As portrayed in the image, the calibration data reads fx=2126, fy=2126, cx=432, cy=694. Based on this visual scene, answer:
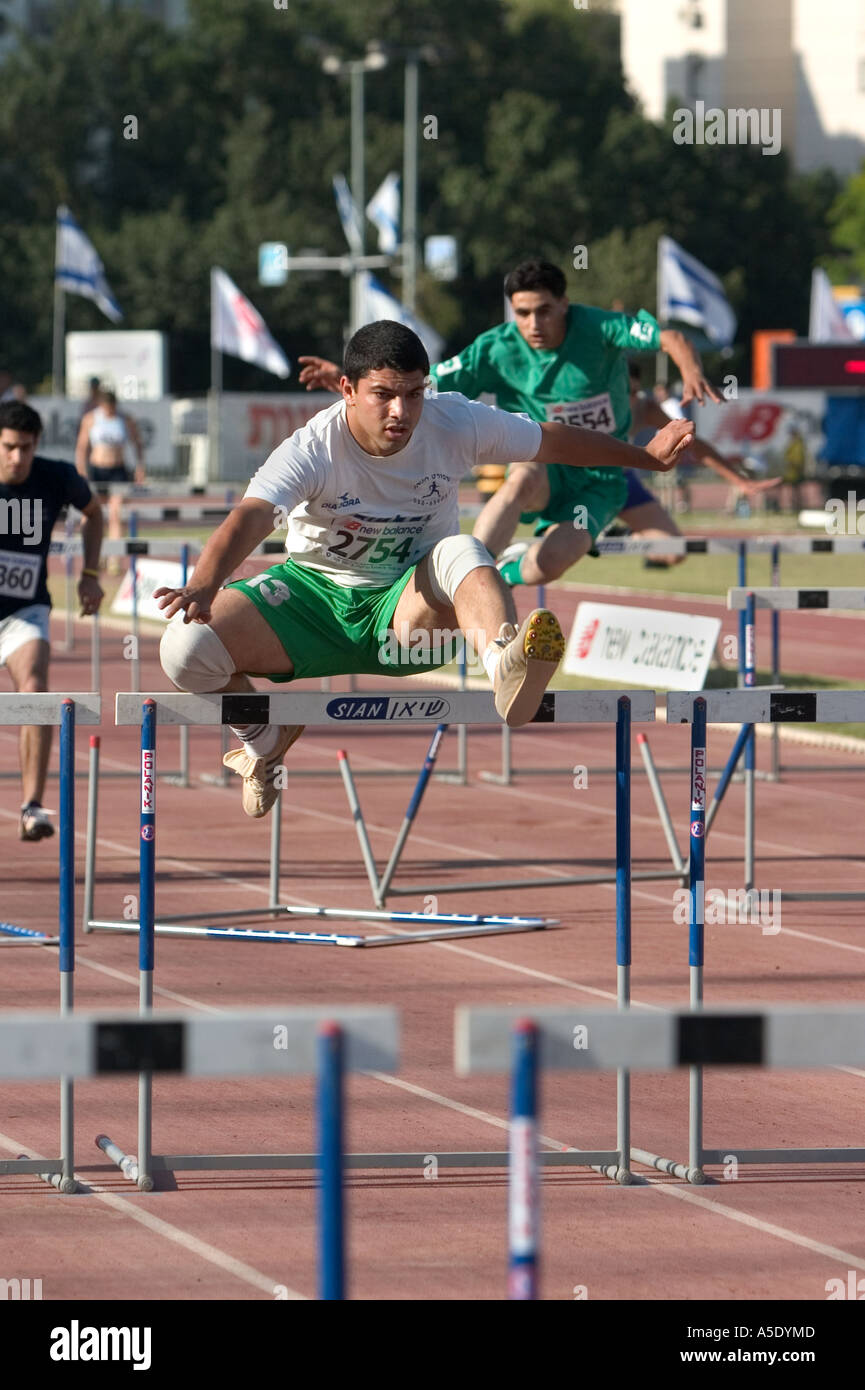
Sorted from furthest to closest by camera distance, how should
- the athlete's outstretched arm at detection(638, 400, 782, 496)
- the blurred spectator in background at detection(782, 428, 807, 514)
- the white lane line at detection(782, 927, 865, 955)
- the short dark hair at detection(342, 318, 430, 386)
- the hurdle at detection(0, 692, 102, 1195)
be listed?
the blurred spectator in background at detection(782, 428, 807, 514), the athlete's outstretched arm at detection(638, 400, 782, 496), the white lane line at detection(782, 927, 865, 955), the short dark hair at detection(342, 318, 430, 386), the hurdle at detection(0, 692, 102, 1195)

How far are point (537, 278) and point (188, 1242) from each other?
18.4ft

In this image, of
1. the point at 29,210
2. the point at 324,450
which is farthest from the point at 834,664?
the point at 29,210

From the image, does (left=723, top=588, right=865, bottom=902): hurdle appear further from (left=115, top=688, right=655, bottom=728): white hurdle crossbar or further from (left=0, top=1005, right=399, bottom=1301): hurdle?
(left=0, top=1005, right=399, bottom=1301): hurdle

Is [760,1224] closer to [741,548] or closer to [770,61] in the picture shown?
[741,548]

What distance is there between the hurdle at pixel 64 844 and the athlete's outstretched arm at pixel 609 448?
5.73 ft

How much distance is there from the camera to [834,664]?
17625mm

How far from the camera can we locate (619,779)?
583 centimetres

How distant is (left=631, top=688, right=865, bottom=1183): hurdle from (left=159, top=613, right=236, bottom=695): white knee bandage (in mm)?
1360

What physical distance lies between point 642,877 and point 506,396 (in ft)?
7.56

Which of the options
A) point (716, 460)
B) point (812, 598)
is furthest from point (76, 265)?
point (812, 598)

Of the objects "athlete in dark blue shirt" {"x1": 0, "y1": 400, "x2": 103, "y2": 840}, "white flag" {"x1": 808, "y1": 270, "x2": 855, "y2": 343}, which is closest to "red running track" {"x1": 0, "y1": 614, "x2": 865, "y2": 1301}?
"athlete in dark blue shirt" {"x1": 0, "y1": 400, "x2": 103, "y2": 840}

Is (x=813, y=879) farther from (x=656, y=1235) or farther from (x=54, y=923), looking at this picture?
(x=656, y=1235)

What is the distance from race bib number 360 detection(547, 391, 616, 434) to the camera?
986 cm
